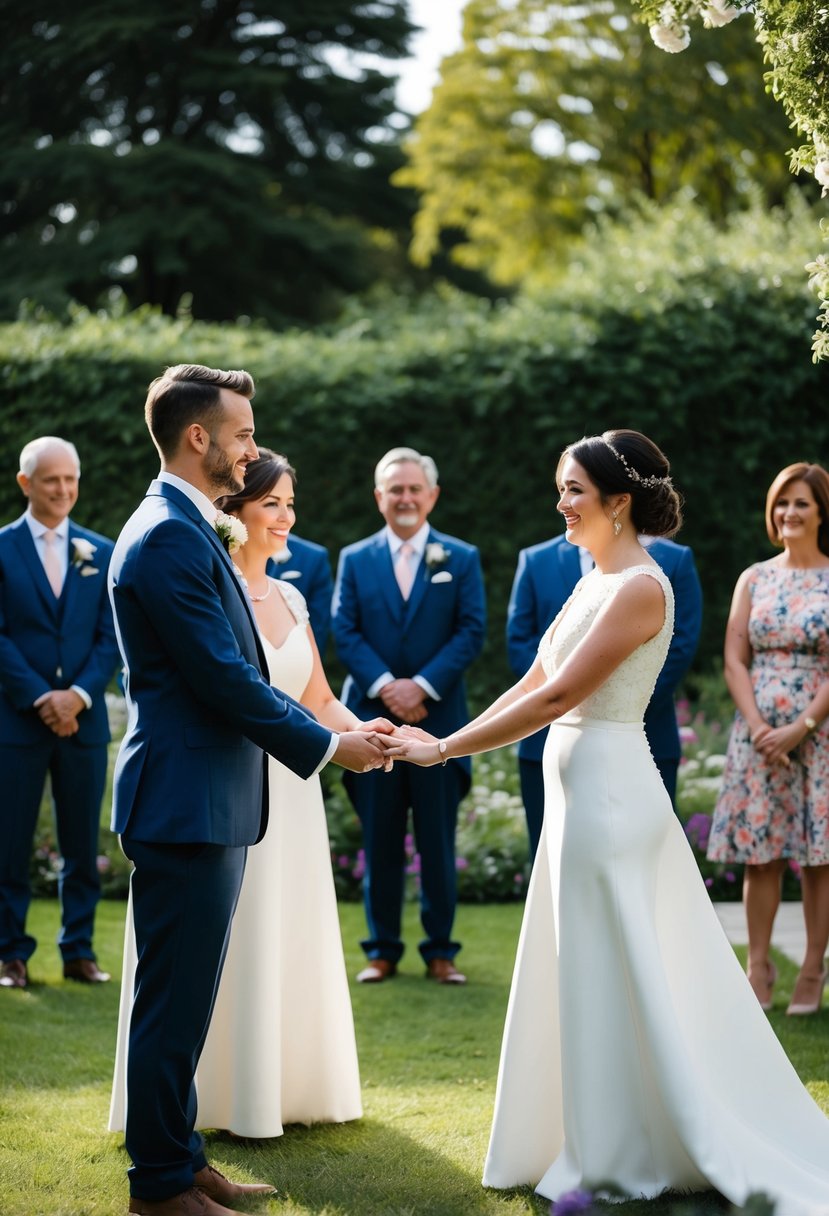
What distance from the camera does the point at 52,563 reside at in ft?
22.2

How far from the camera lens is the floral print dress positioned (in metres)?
6.02

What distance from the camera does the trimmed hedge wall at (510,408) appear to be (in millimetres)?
10289

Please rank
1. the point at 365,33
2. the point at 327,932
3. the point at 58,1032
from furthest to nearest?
the point at 365,33 < the point at 58,1032 < the point at 327,932

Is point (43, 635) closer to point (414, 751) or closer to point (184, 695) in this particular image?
point (414, 751)

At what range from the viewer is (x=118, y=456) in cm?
1049

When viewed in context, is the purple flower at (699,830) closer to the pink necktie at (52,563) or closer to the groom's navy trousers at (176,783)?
the pink necktie at (52,563)

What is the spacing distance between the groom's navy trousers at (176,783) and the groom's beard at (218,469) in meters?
0.11

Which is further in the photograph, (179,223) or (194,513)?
(179,223)

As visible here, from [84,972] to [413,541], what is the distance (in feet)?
8.84

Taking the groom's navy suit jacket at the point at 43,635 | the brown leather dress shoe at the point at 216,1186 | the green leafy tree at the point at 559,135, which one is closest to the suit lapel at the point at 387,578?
the groom's navy suit jacket at the point at 43,635

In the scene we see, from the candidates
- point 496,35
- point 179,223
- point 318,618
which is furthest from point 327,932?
point 496,35

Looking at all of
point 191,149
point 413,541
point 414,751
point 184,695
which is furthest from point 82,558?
point 191,149

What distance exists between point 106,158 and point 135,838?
2001 cm

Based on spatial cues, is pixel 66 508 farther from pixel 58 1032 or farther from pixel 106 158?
pixel 106 158
